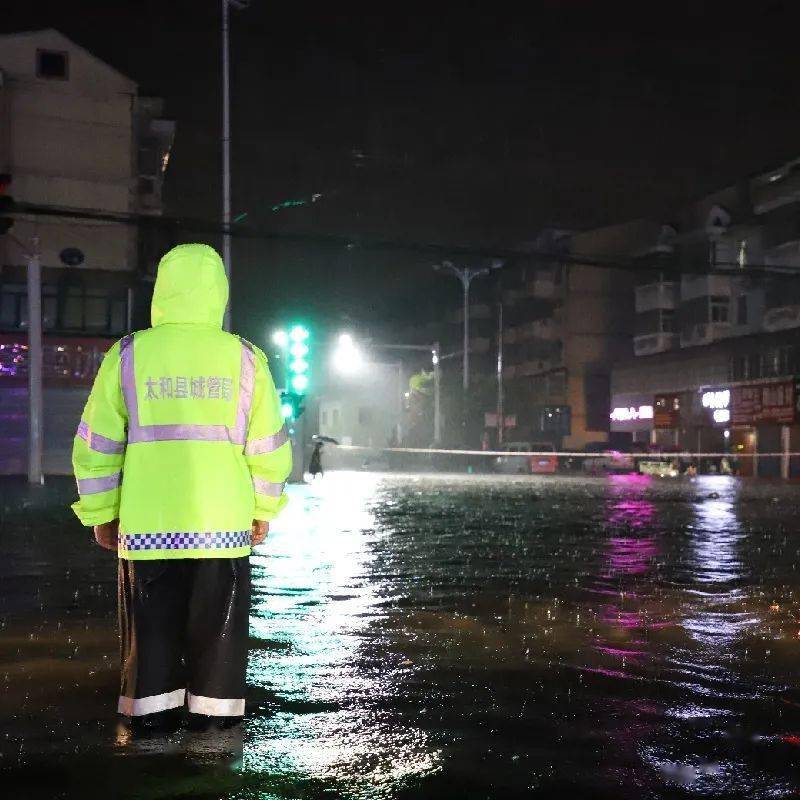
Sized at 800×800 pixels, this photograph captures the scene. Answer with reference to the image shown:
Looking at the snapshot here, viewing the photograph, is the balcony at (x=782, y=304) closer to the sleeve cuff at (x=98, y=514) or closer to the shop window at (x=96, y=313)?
the shop window at (x=96, y=313)

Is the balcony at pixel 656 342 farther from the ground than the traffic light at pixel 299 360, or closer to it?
farther from the ground

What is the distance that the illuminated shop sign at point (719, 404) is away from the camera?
5625cm

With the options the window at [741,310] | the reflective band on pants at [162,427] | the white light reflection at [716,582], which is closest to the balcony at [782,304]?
the window at [741,310]

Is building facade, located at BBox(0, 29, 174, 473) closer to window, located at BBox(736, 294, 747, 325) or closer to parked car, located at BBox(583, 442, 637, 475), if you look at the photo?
parked car, located at BBox(583, 442, 637, 475)

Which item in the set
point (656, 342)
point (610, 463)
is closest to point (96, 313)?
point (610, 463)

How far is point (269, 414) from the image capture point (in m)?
5.01

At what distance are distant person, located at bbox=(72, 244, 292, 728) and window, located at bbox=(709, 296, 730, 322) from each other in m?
59.0

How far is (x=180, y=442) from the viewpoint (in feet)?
15.8

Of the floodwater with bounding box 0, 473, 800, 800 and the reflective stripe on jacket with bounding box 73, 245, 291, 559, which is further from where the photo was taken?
the reflective stripe on jacket with bounding box 73, 245, 291, 559

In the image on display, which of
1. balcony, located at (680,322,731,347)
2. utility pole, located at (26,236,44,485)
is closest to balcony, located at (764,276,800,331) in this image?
balcony, located at (680,322,731,347)

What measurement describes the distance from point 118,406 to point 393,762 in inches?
69.6

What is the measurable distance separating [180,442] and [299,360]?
27446 mm

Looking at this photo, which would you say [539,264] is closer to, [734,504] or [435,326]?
[435,326]

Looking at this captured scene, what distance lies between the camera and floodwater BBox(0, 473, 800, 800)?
4293mm
